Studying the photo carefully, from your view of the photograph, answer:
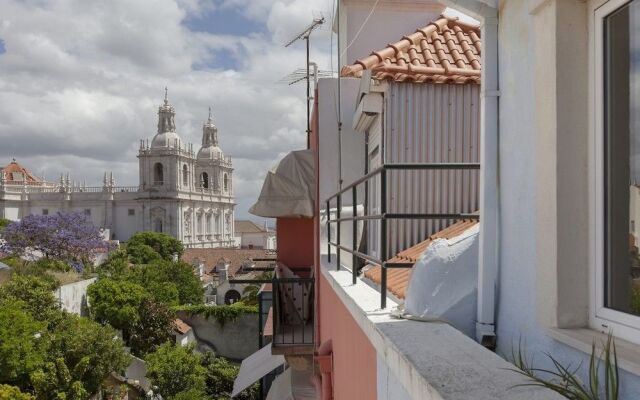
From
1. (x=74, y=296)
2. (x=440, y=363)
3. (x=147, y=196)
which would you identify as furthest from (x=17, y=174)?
(x=440, y=363)

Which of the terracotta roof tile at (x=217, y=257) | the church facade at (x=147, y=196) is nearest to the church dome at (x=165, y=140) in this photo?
the church facade at (x=147, y=196)

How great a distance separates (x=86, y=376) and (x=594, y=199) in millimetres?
22869

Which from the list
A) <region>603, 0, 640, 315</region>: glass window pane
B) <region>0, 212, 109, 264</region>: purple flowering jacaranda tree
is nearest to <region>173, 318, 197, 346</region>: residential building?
<region>0, 212, 109, 264</region>: purple flowering jacaranda tree

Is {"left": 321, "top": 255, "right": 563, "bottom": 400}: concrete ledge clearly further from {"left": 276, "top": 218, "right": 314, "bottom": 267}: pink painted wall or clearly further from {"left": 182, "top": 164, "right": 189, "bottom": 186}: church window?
{"left": 182, "top": 164, "right": 189, "bottom": 186}: church window

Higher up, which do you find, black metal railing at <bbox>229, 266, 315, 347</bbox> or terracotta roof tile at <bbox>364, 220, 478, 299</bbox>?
terracotta roof tile at <bbox>364, 220, 478, 299</bbox>

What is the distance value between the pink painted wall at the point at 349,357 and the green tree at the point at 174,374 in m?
21.0

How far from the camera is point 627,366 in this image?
148 centimetres

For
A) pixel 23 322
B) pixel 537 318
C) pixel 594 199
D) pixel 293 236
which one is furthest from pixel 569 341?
pixel 23 322

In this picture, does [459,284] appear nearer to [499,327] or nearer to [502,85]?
[499,327]

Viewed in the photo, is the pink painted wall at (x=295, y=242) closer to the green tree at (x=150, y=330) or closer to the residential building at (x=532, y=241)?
the residential building at (x=532, y=241)

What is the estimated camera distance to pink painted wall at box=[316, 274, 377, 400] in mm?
2668

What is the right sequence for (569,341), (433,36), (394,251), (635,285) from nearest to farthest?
1. (635,285)
2. (569,341)
3. (394,251)
4. (433,36)

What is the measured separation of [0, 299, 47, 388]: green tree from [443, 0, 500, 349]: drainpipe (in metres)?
20.4

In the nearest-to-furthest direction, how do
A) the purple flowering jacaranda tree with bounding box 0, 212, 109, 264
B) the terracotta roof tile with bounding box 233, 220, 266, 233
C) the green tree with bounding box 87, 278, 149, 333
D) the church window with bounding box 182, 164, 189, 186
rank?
the green tree with bounding box 87, 278, 149, 333 < the purple flowering jacaranda tree with bounding box 0, 212, 109, 264 < the church window with bounding box 182, 164, 189, 186 < the terracotta roof tile with bounding box 233, 220, 266, 233
